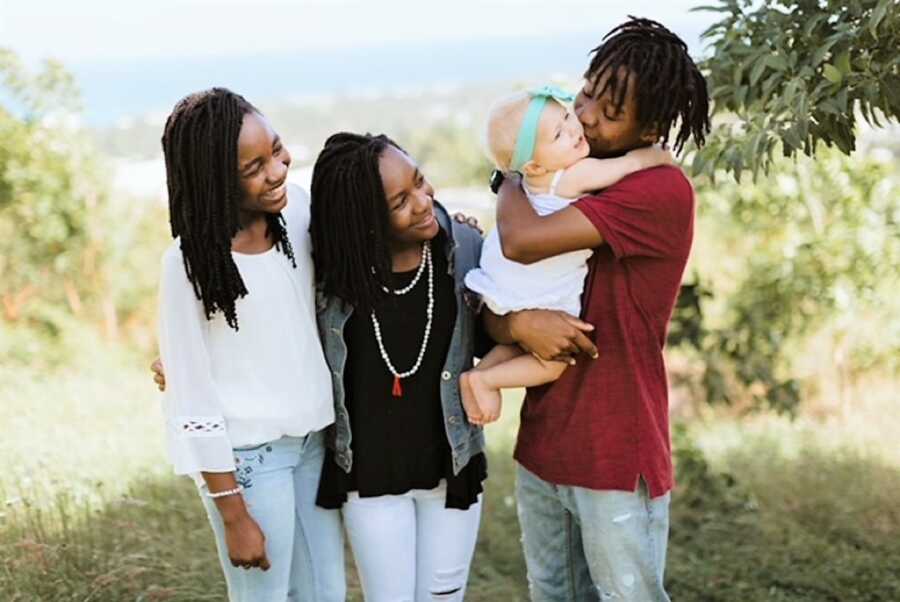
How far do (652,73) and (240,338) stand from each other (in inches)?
38.9

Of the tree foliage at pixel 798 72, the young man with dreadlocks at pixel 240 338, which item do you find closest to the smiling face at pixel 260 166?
the young man with dreadlocks at pixel 240 338

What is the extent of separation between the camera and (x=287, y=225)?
2.56m

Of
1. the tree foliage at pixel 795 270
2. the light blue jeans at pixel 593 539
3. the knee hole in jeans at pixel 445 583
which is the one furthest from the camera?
the tree foliage at pixel 795 270

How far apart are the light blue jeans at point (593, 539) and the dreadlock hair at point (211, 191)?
778 mm

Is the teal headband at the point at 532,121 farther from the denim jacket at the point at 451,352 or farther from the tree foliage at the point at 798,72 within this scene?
the tree foliage at the point at 798,72

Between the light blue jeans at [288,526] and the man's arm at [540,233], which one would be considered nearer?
the man's arm at [540,233]

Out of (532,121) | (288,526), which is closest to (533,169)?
(532,121)

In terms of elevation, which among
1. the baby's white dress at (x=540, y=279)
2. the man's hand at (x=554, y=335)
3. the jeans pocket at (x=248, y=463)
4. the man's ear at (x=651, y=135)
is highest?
the man's ear at (x=651, y=135)

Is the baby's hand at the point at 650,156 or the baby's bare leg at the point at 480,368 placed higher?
the baby's hand at the point at 650,156

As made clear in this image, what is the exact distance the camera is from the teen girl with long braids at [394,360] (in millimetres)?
2471

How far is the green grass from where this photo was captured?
137 inches

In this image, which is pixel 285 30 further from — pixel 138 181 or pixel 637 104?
pixel 637 104

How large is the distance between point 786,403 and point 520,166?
4422 millimetres

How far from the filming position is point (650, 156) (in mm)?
2352
